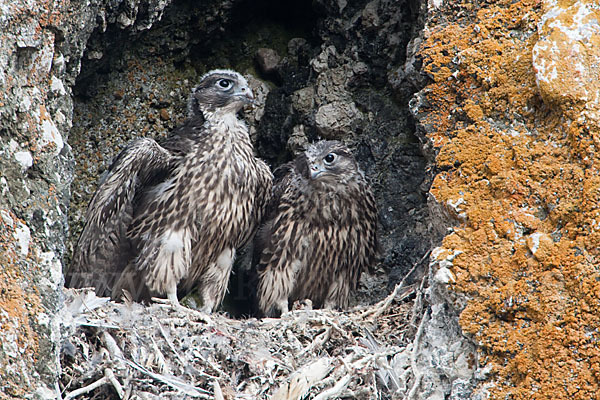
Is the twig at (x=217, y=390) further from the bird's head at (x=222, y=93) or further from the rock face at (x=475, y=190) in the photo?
the bird's head at (x=222, y=93)

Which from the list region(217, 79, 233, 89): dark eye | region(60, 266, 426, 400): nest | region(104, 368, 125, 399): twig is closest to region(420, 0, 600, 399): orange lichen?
region(60, 266, 426, 400): nest

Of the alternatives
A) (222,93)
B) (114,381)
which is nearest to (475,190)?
(114,381)

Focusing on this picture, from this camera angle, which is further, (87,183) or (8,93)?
(87,183)

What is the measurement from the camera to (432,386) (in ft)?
12.1

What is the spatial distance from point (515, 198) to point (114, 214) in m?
2.66

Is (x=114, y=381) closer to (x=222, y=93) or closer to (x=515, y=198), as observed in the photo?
(x=515, y=198)

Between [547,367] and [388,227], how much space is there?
8.49 ft

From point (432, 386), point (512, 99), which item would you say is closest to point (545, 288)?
point (432, 386)

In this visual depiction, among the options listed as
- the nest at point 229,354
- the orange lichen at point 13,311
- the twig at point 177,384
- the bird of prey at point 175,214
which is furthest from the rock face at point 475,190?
the bird of prey at point 175,214

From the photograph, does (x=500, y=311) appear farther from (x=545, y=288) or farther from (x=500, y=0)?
(x=500, y=0)

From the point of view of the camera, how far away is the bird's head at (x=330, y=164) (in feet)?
18.5

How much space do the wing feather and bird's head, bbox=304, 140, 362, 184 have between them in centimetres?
89

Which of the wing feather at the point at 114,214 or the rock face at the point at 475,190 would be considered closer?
the rock face at the point at 475,190

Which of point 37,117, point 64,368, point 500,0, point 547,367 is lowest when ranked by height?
point 64,368
